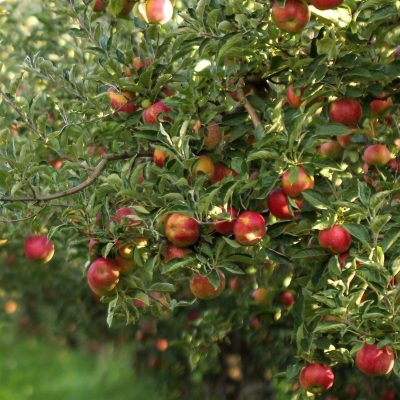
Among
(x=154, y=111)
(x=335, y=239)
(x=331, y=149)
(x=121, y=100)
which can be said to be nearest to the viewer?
(x=335, y=239)

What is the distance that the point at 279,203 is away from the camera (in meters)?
2.59

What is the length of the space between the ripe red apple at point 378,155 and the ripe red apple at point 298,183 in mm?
647

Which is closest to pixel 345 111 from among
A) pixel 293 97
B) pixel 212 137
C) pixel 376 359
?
pixel 293 97

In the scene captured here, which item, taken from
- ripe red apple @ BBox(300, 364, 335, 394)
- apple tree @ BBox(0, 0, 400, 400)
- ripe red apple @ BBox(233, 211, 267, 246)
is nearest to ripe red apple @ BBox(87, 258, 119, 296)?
apple tree @ BBox(0, 0, 400, 400)

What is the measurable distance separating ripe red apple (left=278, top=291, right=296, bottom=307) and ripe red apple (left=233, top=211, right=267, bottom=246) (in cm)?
157

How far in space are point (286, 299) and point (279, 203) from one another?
1.57 m

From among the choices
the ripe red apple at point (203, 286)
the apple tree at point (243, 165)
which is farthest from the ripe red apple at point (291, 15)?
the ripe red apple at point (203, 286)

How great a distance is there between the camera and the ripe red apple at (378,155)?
10.1ft

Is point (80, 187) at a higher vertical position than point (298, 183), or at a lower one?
lower

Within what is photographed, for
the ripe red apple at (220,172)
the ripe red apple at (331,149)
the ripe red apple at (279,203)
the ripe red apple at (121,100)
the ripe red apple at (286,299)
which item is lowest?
the ripe red apple at (286,299)

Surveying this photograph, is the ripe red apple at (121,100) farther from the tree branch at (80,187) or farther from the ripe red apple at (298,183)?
the ripe red apple at (298,183)

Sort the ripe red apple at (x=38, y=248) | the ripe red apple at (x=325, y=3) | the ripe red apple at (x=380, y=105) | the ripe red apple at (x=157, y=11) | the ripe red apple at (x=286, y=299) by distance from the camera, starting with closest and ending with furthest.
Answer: the ripe red apple at (x=325, y=3) < the ripe red apple at (x=157, y=11) < the ripe red apple at (x=380, y=105) < the ripe red apple at (x=38, y=248) < the ripe red apple at (x=286, y=299)

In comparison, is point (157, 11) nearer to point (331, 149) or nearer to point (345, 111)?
point (345, 111)

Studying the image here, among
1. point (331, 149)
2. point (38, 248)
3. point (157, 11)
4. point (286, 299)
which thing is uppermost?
point (157, 11)
